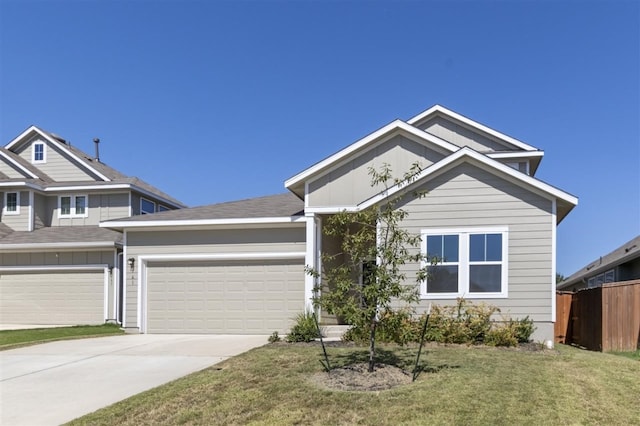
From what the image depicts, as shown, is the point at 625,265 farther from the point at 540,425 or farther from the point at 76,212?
the point at 76,212

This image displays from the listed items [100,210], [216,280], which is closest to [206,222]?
[216,280]

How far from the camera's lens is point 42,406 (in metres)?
6.45

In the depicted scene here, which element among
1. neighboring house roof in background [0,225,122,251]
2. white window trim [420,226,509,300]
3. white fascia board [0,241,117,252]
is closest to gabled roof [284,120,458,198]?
white window trim [420,226,509,300]

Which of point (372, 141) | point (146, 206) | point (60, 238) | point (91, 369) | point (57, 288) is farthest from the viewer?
point (146, 206)

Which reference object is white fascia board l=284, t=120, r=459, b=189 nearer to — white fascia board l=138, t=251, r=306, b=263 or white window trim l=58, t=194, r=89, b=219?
white fascia board l=138, t=251, r=306, b=263

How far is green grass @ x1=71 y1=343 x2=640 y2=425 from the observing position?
5.56 metres

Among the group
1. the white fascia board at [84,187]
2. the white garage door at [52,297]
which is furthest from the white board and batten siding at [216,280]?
the white fascia board at [84,187]

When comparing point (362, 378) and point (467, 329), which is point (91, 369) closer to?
point (362, 378)

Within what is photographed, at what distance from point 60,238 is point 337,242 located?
441 inches

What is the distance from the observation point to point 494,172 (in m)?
11.3

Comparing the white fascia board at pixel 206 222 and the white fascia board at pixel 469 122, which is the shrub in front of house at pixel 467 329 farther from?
the white fascia board at pixel 469 122

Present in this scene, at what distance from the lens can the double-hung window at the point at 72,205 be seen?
21380 millimetres

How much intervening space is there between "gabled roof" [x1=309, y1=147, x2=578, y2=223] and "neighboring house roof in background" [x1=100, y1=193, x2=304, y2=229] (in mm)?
3295

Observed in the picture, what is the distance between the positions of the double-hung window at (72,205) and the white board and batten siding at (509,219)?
15970 mm
